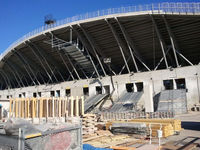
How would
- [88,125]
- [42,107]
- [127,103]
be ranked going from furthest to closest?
[127,103]
[88,125]
[42,107]

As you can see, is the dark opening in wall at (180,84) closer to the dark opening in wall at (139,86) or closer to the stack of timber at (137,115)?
the dark opening in wall at (139,86)

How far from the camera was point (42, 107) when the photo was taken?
11.3 m

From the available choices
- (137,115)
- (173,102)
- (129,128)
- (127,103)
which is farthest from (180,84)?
(129,128)

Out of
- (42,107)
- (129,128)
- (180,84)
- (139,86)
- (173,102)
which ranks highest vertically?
(180,84)

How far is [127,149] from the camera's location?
24.6 feet

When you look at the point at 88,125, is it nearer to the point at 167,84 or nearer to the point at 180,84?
the point at 167,84

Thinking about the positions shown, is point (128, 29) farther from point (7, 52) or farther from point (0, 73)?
point (0, 73)

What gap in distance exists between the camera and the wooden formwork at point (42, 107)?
441 inches

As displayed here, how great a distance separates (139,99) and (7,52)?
26.6 m

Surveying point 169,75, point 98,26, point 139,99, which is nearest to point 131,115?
point 139,99

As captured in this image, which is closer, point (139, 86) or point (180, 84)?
point (180, 84)

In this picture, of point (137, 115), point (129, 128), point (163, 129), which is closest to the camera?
point (163, 129)

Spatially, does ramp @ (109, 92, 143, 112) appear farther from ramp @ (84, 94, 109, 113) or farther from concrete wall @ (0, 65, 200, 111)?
ramp @ (84, 94, 109, 113)

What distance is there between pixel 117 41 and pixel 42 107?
17.8m
